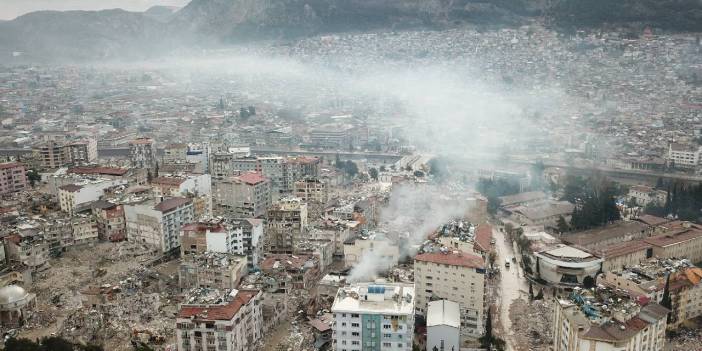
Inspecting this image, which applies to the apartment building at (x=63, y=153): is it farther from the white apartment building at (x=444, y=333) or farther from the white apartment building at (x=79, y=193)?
the white apartment building at (x=444, y=333)

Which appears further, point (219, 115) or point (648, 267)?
point (219, 115)

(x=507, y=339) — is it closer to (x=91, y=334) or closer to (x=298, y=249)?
(x=298, y=249)

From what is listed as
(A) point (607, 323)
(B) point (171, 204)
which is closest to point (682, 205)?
(A) point (607, 323)

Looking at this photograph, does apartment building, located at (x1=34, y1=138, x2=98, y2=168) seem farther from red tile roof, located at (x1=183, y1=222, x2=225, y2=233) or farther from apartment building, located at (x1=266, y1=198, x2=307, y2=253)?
red tile roof, located at (x1=183, y1=222, x2=225, y2=233)

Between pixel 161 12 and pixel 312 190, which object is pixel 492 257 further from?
pixel 161 12

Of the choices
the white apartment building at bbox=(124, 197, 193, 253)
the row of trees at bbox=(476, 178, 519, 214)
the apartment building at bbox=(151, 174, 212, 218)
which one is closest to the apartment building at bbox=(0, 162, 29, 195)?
the apartment building at bbox=(151, 174, 212, 218)

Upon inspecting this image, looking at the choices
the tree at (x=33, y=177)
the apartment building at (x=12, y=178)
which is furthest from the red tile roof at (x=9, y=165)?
the tree at (x=33, y=177)

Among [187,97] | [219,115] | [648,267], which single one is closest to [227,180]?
[648,267]
